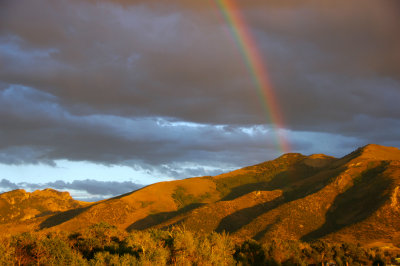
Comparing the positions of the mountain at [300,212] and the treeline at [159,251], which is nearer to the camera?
the treeline at [159,251]

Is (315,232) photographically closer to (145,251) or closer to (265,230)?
(265,230)

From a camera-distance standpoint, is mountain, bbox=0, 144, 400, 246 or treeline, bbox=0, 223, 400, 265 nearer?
treeline, bbox=0, 223, 400, 265

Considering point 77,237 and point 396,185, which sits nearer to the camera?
point 77,237

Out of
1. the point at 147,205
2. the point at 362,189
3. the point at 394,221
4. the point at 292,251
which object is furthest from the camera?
the point at 147,205

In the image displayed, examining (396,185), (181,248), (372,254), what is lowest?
(372,254)

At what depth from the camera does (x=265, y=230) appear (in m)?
110

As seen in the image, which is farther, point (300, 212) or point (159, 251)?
point (300, 212)

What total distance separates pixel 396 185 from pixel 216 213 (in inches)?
2400

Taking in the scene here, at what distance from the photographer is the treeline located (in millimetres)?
39688

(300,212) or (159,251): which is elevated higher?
(300,212)

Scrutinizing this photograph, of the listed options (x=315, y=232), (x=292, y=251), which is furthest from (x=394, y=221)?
(x=292, y=251)

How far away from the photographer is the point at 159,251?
39594mm

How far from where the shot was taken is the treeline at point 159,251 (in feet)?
130

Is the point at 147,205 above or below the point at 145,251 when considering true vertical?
above
